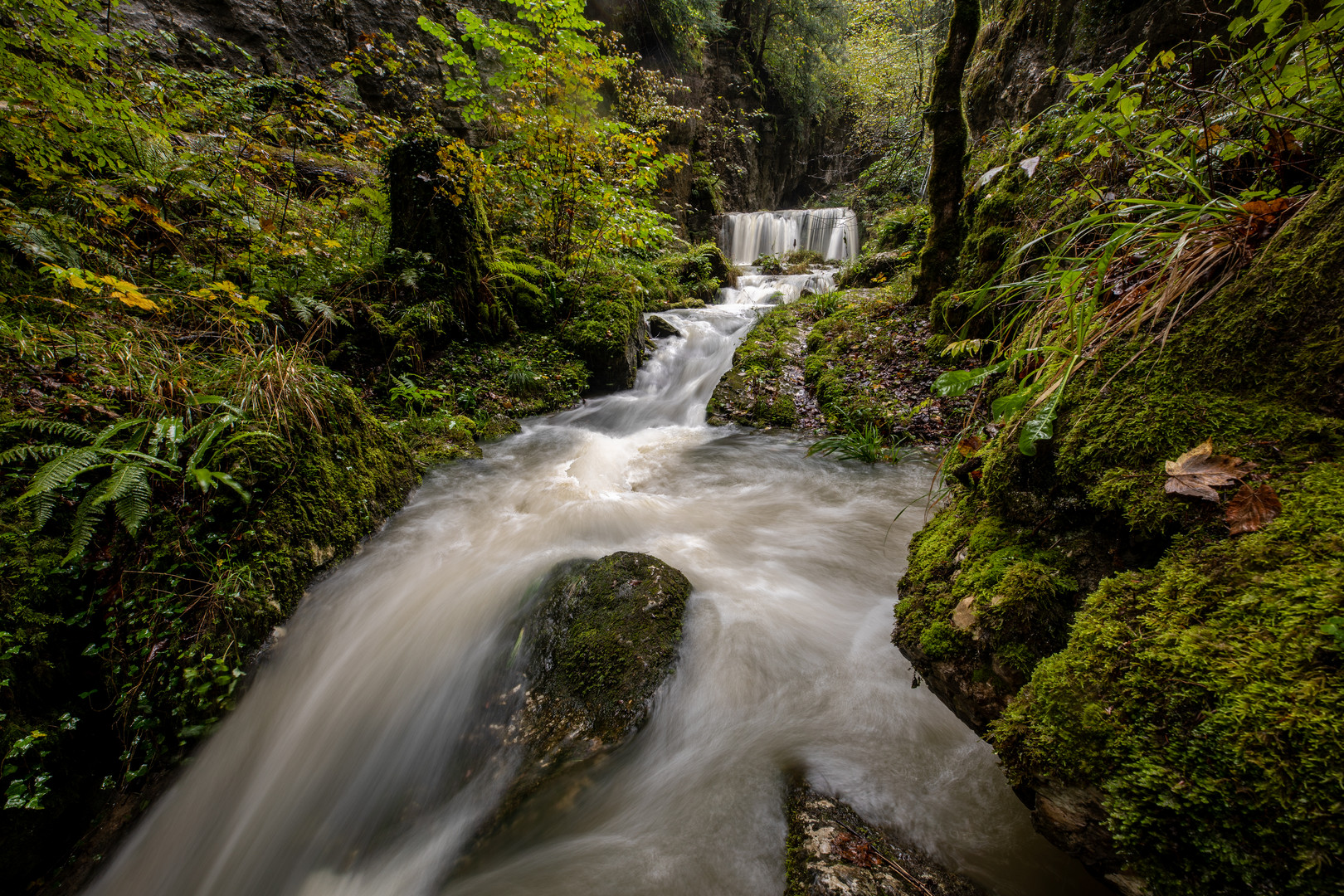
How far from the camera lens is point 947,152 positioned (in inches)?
208

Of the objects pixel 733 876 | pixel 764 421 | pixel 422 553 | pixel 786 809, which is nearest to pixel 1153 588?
pixel 786 809

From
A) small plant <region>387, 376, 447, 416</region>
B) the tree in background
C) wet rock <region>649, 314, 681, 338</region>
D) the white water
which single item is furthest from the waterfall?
the white water

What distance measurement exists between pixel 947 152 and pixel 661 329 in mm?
5064

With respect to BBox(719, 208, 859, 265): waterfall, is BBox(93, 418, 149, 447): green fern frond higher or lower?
lower

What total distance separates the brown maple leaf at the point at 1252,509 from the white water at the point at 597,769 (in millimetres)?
1249

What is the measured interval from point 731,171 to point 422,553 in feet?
70.1

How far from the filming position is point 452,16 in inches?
461

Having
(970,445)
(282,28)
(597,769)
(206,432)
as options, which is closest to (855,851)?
(597,769)

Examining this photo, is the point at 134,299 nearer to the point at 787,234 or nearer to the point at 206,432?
the point at 206,432

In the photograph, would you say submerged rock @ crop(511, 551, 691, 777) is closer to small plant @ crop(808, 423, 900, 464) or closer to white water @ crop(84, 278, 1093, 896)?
white water @ crop(84, 278, 1093, 896)

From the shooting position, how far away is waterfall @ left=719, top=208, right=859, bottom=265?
711 inches

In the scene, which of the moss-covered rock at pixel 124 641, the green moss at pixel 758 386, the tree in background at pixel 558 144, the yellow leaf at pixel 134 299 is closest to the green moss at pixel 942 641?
the moss-covered rock at pixel 124 641

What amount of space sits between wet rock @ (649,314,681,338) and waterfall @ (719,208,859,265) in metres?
10.7

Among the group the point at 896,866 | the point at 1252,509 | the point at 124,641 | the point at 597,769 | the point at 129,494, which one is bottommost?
the point at 597,769
